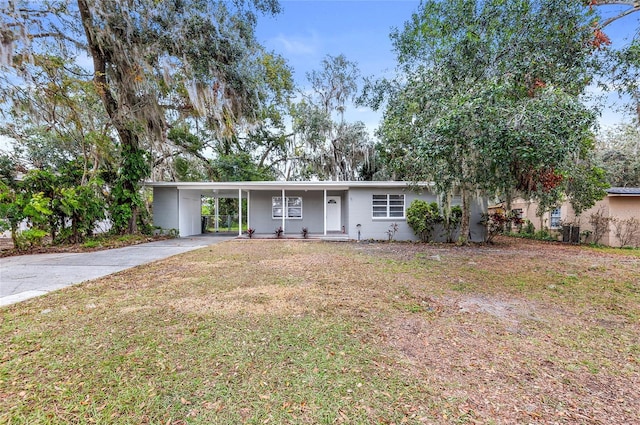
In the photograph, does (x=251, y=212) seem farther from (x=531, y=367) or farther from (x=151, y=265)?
(x=531, y=367)

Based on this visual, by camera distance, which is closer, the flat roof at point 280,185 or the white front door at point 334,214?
the flat roof at point 280,185

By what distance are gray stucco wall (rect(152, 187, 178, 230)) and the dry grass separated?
8.87 metres

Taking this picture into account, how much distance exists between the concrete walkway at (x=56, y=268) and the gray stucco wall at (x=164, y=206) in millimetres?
4386

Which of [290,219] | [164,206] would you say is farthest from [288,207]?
[164,206]

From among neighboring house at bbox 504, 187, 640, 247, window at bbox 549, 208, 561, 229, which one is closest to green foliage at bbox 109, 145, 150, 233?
neighboring house at bbox 504, 187, 640, 247

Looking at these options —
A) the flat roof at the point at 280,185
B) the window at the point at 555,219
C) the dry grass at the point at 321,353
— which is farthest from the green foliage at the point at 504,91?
the window at the point at 555,219

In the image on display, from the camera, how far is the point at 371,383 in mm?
2322

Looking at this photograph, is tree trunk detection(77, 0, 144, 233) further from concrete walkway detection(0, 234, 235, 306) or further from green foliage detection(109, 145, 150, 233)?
concrete walkway detection(0, 234, 235, 306)

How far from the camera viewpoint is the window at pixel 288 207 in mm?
14672

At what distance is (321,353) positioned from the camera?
2.79m

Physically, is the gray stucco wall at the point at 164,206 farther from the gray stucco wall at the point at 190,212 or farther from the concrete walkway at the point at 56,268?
the concrete walkway at the point at 56,268

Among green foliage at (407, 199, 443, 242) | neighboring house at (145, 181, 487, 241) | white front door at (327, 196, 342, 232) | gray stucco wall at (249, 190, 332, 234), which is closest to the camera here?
green foliage at (407, 199, 443, 242)

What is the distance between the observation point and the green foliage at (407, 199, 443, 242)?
12.0 meters

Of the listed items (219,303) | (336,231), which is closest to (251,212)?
(336,231)
